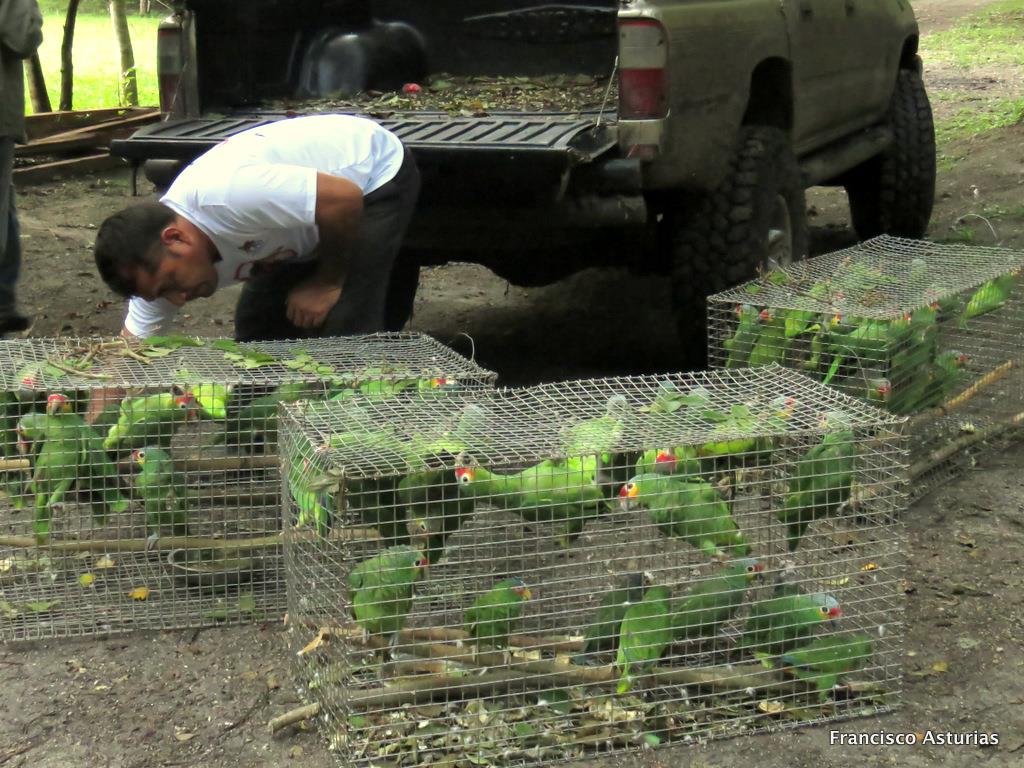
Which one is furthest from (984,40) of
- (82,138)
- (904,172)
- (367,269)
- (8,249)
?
(367,269)

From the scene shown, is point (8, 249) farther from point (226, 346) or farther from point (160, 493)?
point (160, 493)

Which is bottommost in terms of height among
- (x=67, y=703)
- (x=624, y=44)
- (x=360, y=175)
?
(x=67, y=703)

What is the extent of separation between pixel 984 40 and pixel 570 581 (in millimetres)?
17265

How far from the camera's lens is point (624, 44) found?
461 cm

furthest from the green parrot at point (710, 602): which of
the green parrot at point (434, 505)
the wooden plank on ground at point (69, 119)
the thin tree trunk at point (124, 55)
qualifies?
the thin tree trunk at point (124, 55)

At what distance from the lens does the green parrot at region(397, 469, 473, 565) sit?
279 cm

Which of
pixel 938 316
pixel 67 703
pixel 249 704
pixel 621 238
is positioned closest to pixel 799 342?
pixel 938 316

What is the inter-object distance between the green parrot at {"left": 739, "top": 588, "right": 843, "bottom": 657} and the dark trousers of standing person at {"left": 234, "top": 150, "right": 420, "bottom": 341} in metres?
1.93

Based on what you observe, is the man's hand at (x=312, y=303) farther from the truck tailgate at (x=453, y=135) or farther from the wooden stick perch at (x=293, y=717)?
the wooden stick perch at (x=293, y=717)

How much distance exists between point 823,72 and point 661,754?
4.04 metres

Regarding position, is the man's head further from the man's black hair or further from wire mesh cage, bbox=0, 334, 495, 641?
wire mesh cage, bbox=0, 334, 495, 641

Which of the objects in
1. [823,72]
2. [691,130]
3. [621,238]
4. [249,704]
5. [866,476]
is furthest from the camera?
[823,72]

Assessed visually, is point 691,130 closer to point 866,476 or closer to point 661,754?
point 866,476

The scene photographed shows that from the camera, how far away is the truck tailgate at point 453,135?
452cm
